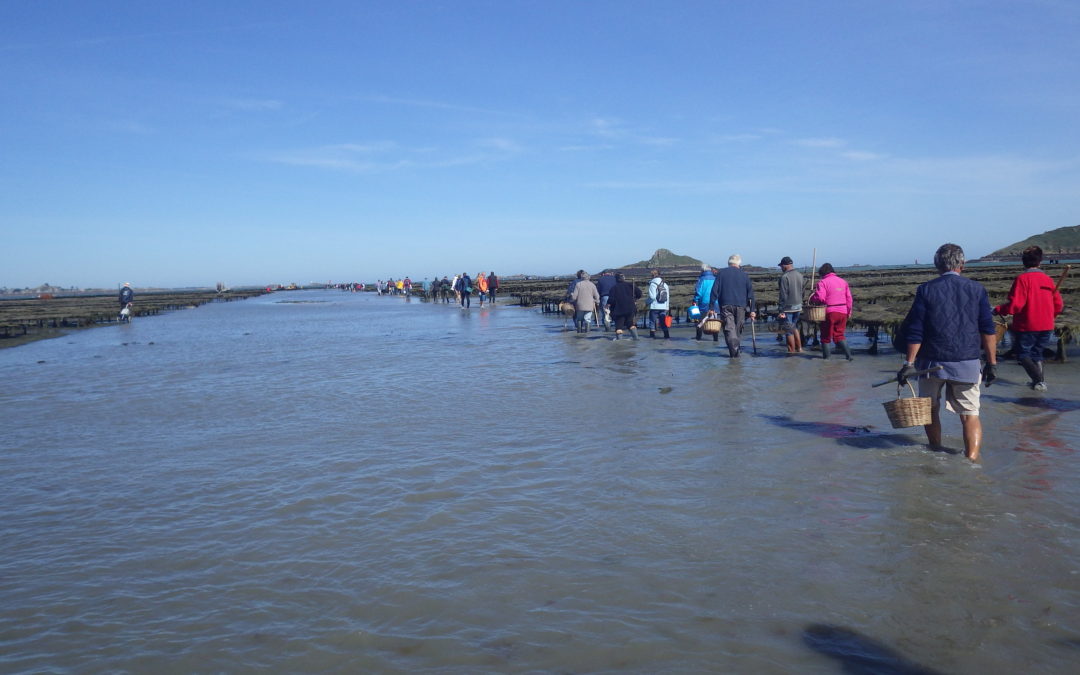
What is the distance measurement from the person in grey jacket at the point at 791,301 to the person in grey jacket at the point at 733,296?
664 millimetres

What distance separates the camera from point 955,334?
242 inches

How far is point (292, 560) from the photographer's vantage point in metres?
4.75

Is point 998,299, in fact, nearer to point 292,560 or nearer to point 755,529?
point 755,529

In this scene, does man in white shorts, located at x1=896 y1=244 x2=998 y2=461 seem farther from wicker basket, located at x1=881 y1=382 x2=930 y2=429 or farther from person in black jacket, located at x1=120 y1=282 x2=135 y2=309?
person in black jacket, located at x1=120 y1=282 x2=135 y2=309

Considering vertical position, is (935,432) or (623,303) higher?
(623,303)

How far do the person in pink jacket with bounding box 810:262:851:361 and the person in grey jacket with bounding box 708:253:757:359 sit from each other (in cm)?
133

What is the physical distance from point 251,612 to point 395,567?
2.92 ft

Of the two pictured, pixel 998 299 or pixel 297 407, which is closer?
pixel 297 407

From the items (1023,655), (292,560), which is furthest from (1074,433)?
(292,560)

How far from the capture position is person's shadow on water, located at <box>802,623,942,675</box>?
10.6ft

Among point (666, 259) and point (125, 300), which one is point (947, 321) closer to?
point (125, 300)

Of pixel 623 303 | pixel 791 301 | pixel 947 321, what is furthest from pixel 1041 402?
pixel 623 303

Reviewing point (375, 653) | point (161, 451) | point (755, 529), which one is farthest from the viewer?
point (161, 451)

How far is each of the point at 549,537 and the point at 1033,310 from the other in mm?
7629
